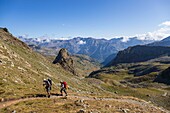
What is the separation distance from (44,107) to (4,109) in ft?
18.0

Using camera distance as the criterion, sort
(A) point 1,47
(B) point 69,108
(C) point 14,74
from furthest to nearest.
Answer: (A) point 1,47, (C) point 14,74, (B) point 69,108

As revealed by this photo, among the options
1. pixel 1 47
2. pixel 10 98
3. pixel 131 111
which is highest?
pixel 1 47

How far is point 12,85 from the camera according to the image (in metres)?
45.2

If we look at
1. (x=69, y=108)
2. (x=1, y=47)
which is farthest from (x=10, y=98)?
(x=1, y=47)

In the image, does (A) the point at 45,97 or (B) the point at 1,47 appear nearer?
(A) the point at 45,97

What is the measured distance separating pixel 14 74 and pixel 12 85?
838 centimetres

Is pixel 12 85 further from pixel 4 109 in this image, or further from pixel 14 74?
pixel 4 109

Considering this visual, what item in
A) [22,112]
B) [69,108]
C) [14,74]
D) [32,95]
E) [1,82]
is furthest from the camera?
[14,74]

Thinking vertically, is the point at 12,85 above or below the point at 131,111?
above

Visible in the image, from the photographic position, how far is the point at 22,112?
2975 cm

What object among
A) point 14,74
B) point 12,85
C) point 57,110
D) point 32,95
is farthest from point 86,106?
point 14,74

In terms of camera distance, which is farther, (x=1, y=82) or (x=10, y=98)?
(x=1, y=82)

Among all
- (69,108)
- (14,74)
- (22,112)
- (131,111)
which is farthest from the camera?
(14,74)

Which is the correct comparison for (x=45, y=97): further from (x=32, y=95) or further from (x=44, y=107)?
(x=44, y=107)
